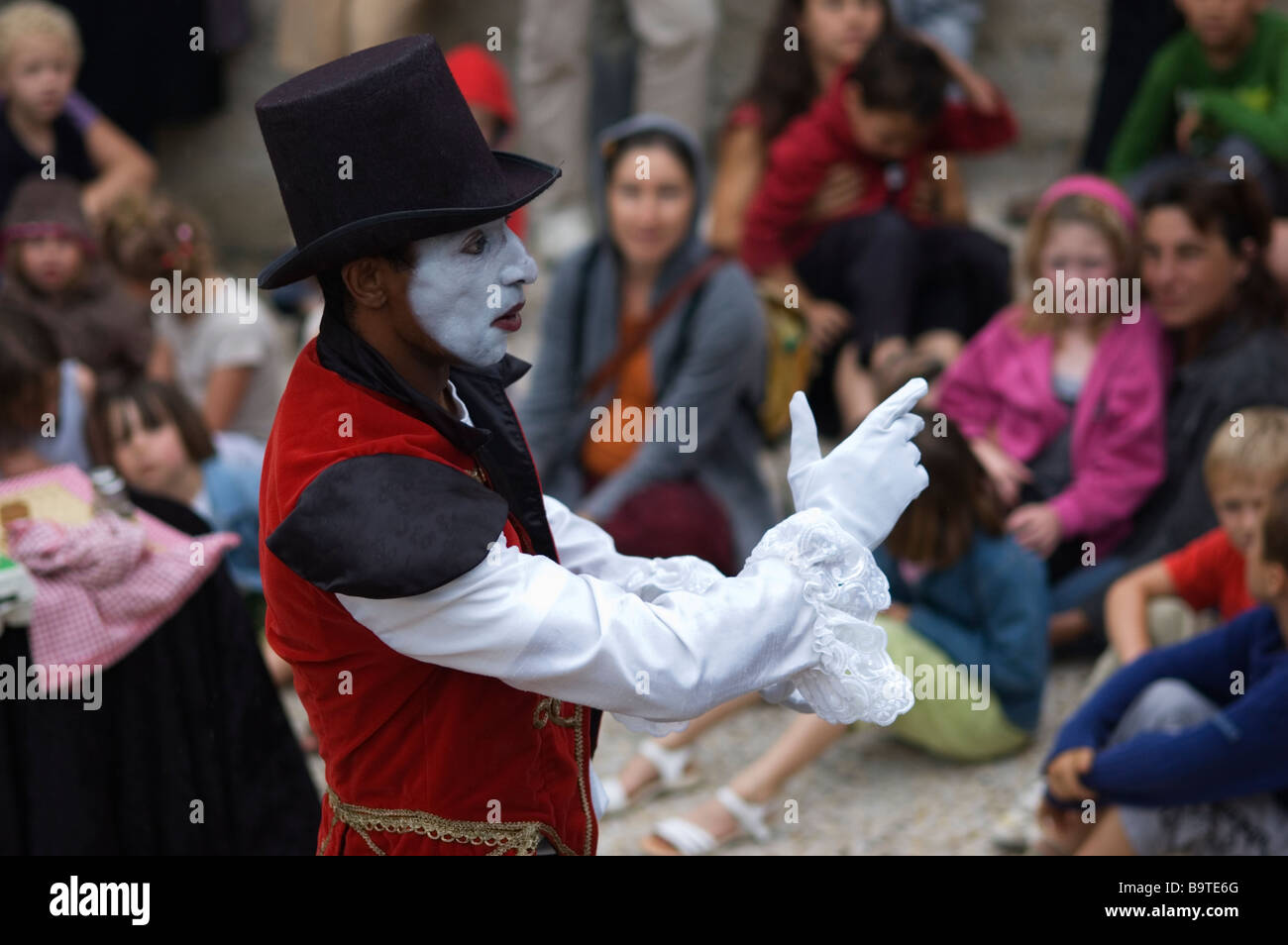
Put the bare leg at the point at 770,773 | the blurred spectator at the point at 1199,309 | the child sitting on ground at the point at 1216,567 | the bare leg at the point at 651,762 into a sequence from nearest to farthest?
1. the child sitting on ground at the point at 1216,567
2. the bare leg at the point at 770,773
3. the bare leg at the point at 651,762
4. the blurred spectator at the point at 1199,309

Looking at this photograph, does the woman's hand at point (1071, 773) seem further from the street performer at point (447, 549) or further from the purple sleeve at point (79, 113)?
the purple sleeve at point (79, 113)

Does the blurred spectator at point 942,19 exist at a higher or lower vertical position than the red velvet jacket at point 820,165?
higher

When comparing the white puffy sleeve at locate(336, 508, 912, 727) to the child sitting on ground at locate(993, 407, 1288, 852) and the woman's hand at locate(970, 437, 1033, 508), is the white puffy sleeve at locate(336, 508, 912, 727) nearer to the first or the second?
the child sitting on ground at locate(993, 407, 1288, 852)

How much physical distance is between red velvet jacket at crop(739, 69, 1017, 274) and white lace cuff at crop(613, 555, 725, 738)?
258 centimetres

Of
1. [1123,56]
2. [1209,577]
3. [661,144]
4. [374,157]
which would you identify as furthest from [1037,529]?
[374,157]

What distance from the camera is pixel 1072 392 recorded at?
12.1 ft

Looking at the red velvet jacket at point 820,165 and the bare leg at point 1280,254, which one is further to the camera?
the red velvet jacket at point 820,165

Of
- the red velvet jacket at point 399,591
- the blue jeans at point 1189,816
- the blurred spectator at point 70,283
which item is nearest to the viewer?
the red velvet jacket at point 399,591

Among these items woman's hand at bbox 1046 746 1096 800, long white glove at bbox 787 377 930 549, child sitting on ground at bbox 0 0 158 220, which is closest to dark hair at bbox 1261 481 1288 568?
woman's hand at bbox 1046 746 1096 800

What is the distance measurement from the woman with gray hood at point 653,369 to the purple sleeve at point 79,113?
2.06 meters

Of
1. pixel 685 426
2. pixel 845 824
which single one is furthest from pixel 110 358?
pixel 845 824

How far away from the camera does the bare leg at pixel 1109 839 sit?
273 centimetres

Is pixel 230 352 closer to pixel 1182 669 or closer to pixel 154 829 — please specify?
pixel 154 829

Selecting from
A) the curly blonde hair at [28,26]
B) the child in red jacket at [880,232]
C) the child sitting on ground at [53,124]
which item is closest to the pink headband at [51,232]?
the child sitting on ground at [53,124]
